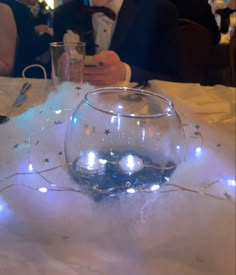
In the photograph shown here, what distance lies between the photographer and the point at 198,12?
1.99 metres

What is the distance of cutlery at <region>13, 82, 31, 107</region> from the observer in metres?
0.75

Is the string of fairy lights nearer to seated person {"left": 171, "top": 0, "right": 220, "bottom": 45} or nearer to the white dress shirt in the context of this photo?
the white dress shirt

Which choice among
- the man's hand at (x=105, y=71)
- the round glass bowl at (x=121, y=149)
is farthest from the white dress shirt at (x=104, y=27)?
the round glass bowl at (x=121, y=149)

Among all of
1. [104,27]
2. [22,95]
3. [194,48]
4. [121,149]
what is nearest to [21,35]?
[104,27]

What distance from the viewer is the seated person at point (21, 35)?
128cm

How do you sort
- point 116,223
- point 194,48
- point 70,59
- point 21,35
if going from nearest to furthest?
point 116,223
point 70,59
point 21,35
point 194,48

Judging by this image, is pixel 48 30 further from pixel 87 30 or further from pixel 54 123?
pixel 54 123

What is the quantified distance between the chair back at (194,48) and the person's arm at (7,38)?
2.09ft

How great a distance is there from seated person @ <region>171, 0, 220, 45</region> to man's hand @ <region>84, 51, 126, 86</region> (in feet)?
3.93

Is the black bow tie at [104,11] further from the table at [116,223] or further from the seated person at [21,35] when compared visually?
the table at [116,223]

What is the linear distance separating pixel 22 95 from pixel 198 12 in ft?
4.60

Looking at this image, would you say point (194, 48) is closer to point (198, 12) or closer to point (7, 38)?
point (198, 12)

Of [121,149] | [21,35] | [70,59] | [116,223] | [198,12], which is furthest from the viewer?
[198,12]

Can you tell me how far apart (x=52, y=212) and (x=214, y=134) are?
0.26m
